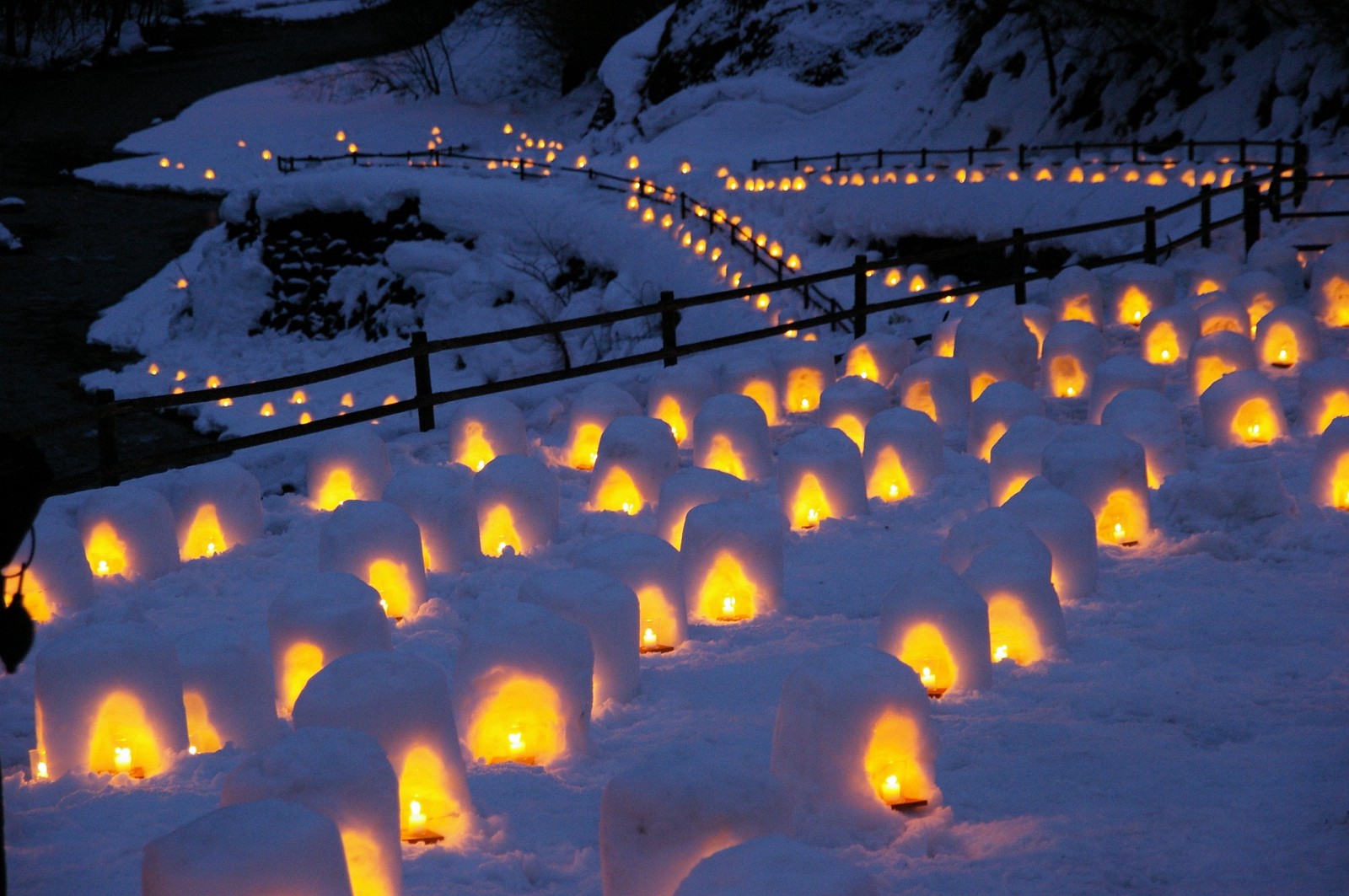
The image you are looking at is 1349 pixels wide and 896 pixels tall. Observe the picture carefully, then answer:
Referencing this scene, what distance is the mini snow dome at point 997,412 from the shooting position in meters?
10.4

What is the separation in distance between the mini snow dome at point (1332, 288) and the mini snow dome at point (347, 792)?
39.4 ft

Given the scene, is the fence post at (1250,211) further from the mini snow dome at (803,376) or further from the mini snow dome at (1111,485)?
the mini snow dome at (1111,485)

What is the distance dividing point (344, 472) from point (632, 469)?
2034mm

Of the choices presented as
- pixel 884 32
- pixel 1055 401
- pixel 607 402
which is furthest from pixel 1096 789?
pixel 884 32

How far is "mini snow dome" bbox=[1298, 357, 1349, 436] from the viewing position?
10.2 m

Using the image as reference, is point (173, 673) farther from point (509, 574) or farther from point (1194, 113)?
point (1194, 113)

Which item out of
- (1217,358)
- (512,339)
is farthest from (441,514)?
(1217,358)

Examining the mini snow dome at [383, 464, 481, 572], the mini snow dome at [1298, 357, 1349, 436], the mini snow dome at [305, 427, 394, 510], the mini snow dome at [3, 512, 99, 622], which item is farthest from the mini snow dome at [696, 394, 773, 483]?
the mini snow dome at [3, 512, 99, 622]

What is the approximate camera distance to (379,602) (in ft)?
21.9

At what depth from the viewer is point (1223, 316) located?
41.9ft

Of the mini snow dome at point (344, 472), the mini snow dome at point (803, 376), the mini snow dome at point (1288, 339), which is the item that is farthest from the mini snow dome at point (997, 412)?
the mini snow dome at point (344, 472)

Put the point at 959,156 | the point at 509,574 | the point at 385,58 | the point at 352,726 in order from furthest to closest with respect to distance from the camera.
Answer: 1. the point at 385,58
2. the point at 959,156
3. the point at 509,574
4. the point at 352,726

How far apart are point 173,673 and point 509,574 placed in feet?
8.96

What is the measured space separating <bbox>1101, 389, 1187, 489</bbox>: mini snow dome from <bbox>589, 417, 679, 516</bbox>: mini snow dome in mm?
3018
